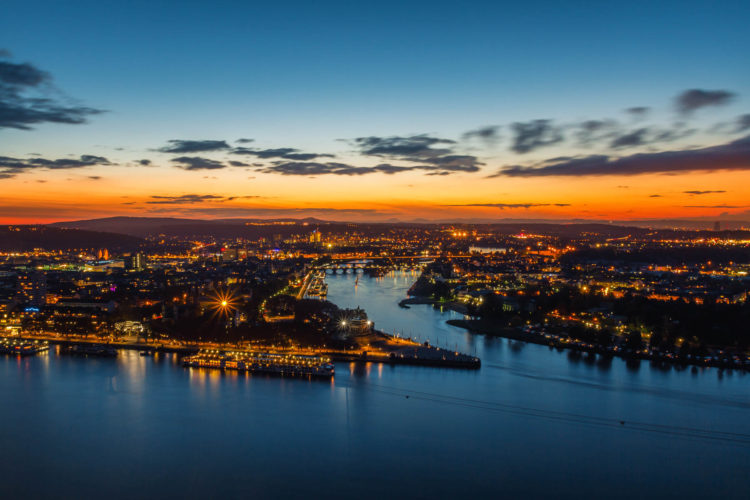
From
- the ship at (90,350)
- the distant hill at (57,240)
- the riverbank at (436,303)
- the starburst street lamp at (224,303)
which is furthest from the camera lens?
the distant hill at (57,240)

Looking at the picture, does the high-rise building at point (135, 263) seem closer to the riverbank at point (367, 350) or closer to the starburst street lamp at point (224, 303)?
the starburst street lamp at point (224, 303)

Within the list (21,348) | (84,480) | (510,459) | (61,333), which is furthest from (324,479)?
(61,333)

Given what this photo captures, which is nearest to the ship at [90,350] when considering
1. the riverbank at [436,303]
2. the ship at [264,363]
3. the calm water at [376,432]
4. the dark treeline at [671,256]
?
the calm water at [376,432]

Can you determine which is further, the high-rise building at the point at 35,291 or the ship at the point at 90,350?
the high-rise building at the point at 35,291

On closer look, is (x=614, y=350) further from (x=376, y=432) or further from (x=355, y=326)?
(x=376, y=432)

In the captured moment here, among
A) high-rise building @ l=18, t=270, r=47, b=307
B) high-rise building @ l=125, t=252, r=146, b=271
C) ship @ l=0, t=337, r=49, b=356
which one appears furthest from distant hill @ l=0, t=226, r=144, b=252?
ship @ l=0, t=337, r=49, b=356

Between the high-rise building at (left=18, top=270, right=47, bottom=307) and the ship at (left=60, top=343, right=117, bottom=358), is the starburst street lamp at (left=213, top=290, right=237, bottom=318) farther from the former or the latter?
the high-rise building at (left=18, top=270, right=47, bottom=307)
